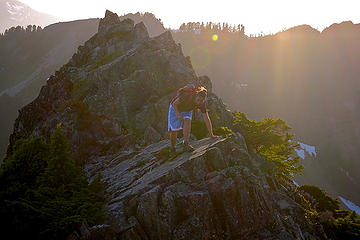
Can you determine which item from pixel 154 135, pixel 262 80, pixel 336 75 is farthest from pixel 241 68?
pixel 154 135

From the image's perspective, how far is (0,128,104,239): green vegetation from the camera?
630 cm

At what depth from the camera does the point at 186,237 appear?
718 cm

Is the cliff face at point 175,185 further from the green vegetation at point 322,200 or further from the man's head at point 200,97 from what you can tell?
the green vegetation at point 322,200

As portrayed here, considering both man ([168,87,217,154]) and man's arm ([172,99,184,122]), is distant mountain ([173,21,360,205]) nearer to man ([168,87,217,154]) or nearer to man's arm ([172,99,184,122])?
man ([168,87,217,154])

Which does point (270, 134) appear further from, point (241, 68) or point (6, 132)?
point (241, 68)

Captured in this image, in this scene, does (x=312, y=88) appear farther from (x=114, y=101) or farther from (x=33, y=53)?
(x=33, y=53)

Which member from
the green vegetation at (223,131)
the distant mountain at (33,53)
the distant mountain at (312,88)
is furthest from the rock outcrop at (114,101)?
the distant mountain at (33,53)

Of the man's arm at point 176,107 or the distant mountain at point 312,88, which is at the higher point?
the man's arm at point 176,107

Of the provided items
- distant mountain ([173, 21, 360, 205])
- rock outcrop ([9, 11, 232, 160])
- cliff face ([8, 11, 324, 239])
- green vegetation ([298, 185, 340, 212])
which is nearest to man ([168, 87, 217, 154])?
cliff face ([8, 11, 324, 239])

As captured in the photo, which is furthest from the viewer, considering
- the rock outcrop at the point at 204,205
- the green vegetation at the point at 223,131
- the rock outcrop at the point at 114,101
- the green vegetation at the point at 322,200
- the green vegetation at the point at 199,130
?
the green vegetation at the point at 322,200

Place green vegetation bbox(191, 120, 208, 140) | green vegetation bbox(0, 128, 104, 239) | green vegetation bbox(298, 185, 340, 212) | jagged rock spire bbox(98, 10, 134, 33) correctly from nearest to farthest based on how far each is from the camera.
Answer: green vegetation bbox(0, 128, 104, 239)
green vegetation bbox(191, 120, 208, 140)
green vegetation bbox(298, 185, 340, 212)
jagged rock spire bbox(98, 10, 134, 33)

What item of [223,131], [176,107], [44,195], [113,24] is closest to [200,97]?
[176,107]

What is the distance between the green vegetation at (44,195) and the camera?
6297 mm

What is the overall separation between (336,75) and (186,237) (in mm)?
189872
